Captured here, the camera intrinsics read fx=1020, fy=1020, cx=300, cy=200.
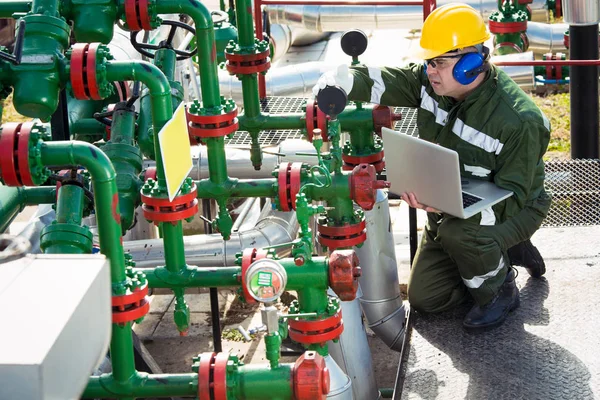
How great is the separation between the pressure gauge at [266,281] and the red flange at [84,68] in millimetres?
761

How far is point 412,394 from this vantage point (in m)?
3.78

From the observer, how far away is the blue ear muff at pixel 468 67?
158 inches

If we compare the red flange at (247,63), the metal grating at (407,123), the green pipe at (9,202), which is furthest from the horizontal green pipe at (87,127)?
the metal grating at (407,123)

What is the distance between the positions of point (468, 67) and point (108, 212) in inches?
68.4

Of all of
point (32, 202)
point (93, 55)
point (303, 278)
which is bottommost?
point (303, 278)

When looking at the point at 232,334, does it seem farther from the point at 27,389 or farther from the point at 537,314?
the point at 27,389

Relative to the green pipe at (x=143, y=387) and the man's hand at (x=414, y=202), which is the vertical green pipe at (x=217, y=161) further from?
the green pipe at (x=143, y=387)

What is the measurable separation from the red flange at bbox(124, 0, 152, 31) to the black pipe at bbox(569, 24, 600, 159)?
308cm

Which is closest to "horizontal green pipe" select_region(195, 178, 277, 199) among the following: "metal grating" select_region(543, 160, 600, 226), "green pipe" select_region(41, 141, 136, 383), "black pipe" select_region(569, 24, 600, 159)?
"green pipe" select_region(41, 141, 136, 383)

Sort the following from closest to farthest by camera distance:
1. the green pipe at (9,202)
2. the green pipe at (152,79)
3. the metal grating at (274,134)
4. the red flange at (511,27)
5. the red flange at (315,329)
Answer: the green pipe at (152,79)
the red flange at (315,329)
the green pipe at (9,202)
the metal grating at (274,134)
the red flange at (511,27)

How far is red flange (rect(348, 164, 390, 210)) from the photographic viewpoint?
153 inches

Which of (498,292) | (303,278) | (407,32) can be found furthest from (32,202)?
(407,32)

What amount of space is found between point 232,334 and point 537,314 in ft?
5.86

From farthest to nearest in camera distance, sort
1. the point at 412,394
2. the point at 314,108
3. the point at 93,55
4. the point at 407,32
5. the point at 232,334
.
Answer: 1. the point at 407,32
2. the point at 232,334
3. the point at 314,108
4. the point at 412,394
5. the point at 93,55
